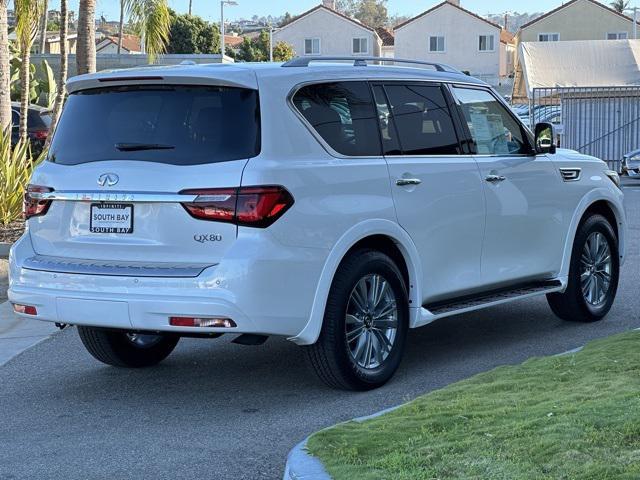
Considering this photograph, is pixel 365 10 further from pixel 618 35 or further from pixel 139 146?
pixel 139 146

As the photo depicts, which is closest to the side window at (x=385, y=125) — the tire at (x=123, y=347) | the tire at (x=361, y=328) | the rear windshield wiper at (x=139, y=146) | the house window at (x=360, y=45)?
the tire at (x=361, y=328)

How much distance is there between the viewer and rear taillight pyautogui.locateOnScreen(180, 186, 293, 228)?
6.40 metres

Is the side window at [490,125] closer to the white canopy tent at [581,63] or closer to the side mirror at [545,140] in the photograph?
the side mirror at [545,140]

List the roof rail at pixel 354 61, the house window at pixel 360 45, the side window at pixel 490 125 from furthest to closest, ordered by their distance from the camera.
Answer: the house window at pixel 360 45 < the side window at pixel 490 125 < the roof rail at pixel 354 61

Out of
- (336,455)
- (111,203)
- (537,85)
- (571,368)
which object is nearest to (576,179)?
(571,368)

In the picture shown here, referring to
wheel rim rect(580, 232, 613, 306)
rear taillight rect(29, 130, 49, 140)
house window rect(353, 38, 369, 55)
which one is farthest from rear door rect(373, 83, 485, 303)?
house window rect(353, 38, 369, 55)

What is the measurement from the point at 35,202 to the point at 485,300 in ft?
10.1

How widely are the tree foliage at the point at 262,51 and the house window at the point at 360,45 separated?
16.1 ft

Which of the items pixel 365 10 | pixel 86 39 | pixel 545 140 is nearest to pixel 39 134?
pixel 86 39

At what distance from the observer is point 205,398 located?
721 centimetres

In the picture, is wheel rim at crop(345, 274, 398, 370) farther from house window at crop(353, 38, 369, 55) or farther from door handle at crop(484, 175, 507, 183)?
house window at crop(353, 38, 369, 55)

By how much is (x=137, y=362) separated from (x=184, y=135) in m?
2.04

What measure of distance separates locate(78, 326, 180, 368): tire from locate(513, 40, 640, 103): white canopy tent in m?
28.1

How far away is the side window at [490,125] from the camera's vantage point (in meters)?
8.35
